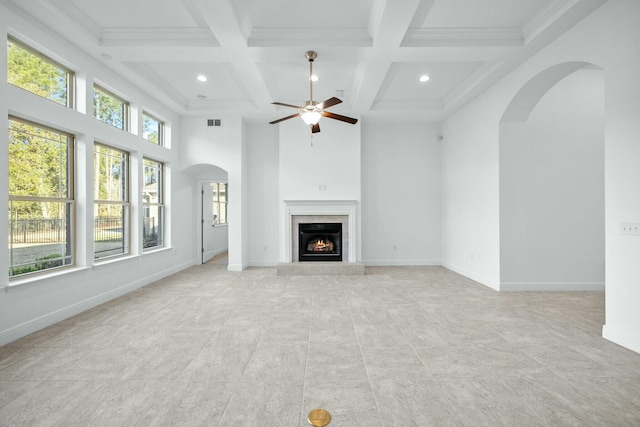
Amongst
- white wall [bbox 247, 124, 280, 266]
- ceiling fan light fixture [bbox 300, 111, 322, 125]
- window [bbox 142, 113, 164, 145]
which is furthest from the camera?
white wall [bbox 247, 124, 280, 266]

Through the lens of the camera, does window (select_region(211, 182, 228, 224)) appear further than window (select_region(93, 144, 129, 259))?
Yes

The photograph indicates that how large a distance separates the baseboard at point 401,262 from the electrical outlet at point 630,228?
418 cm

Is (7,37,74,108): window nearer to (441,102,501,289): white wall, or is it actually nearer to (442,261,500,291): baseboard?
(441,102,501,289): white wall

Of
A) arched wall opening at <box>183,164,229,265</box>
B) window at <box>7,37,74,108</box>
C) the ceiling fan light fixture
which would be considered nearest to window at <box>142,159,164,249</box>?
arched wall opening at <box>183,164,229,265</box>

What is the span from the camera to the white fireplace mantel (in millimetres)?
6348

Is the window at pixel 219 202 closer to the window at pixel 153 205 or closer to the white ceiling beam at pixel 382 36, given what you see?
the window at pixel 153 205

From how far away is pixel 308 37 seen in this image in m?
3.63

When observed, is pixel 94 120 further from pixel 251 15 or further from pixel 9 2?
pixel 251 15

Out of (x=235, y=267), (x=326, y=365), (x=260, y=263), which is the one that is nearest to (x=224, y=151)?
(x=235, y=267)

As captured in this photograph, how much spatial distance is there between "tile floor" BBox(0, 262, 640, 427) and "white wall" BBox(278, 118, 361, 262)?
2.78 metres

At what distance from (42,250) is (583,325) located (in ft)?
19.3

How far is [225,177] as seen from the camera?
23.1 feet

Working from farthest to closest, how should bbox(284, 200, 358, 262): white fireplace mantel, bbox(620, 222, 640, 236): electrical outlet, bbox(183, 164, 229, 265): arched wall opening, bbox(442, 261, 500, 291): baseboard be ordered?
bbox(183, 164, 229, 265): arched wall opening
bbox(284, 200, 358, 262): white fireplace mantel
bbox(442, 261, 500, 291): baseboard
bbox(620, 222, 640, 236): electrical outlet

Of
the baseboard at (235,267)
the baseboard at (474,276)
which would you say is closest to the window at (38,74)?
the baseboard at (235,267)
